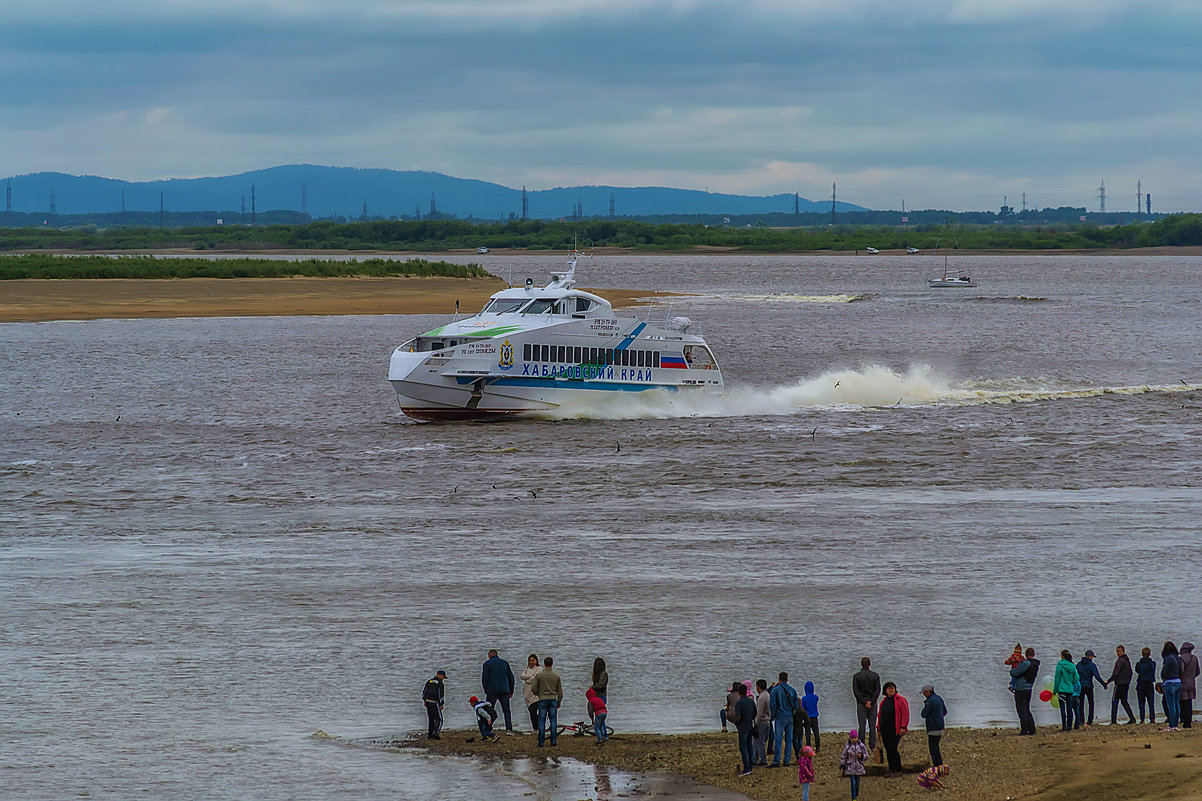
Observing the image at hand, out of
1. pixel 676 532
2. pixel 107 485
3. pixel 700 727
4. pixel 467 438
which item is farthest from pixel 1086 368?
pixel 700 727

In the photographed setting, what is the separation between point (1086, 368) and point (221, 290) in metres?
67.9

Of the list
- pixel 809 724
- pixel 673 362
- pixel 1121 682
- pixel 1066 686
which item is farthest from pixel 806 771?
pixel 673 362

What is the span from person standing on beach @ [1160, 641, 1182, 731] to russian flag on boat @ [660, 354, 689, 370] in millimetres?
29950

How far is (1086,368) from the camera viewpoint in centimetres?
6706

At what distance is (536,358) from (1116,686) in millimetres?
28440

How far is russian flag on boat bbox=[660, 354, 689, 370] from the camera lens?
47562 mm

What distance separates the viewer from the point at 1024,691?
1844 centimetres

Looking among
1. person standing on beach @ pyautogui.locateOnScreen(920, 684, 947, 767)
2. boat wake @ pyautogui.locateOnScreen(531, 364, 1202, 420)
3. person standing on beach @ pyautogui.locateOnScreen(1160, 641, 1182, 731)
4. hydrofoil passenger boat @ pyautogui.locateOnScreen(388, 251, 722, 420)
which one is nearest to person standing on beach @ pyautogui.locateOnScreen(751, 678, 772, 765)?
person standing on beach @ pyautogui.locateOnScreen(920, 684, 947, 767)

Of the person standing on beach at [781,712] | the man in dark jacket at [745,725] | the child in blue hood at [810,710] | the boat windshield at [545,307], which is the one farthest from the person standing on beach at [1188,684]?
the boat windshield at [545,307]

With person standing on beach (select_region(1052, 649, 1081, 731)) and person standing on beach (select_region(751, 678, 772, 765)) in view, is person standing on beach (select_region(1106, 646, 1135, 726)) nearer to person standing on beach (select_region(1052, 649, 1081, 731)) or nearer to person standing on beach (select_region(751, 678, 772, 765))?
person standing on beach (select_region(1052, 649, 1081, 731))

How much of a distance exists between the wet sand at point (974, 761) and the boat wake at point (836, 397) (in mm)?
28407

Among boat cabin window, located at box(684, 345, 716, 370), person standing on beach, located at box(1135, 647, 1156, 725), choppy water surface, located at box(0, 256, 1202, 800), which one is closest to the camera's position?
person standing on beach, located at box(1135, 647, 1156, 725)

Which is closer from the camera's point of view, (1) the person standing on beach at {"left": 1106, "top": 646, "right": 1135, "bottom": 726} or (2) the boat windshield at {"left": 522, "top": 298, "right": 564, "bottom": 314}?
(1) the person standing on beach at {"left": 1106, "top": 646, "right": 1135, "bottom": 726}

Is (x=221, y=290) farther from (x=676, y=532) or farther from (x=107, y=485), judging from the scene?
(x=676, y=532)
